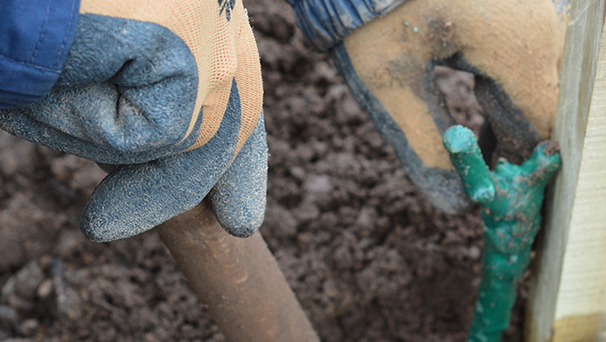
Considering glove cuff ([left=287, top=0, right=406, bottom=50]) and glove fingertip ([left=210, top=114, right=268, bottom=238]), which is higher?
glove cuff ([left=287, top=0, right=406, bottom=50])

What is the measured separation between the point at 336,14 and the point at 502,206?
48cm

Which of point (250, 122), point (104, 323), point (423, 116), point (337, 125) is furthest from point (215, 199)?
point (337, 125)

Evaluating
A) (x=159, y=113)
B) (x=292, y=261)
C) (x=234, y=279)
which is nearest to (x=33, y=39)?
(x=159, y=113)

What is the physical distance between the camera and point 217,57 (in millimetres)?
606

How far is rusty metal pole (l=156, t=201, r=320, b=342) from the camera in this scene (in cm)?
86

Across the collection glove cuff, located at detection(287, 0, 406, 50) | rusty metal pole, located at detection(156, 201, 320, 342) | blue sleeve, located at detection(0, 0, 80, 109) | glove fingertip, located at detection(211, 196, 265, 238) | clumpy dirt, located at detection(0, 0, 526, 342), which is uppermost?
blue sleeve, located at detection(0, 0, 80, 109)

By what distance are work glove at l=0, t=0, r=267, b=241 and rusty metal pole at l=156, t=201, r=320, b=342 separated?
3.4 inches

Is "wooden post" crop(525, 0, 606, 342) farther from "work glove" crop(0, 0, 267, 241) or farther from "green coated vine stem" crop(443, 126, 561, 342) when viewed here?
"work glove" crop(0, 0, 267, 241)

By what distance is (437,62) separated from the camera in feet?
3.33

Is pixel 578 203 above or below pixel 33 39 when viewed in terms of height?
below

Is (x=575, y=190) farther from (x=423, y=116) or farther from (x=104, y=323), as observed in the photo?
(x=104, y=323)

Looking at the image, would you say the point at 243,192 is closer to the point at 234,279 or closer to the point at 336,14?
the point at 234,279

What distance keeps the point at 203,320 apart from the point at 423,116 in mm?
767

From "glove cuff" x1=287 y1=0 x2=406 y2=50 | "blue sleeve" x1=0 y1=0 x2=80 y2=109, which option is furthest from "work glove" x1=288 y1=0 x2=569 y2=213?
"blue sleeve" x1=0 y1=0 x2=80 y2=109
